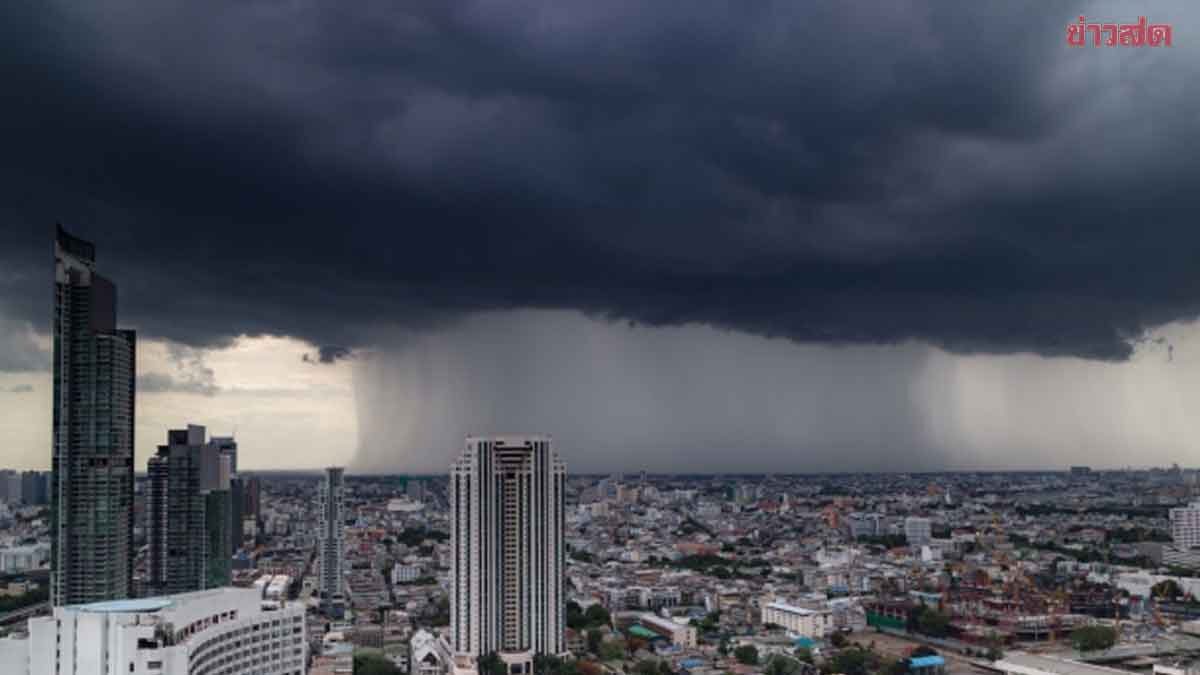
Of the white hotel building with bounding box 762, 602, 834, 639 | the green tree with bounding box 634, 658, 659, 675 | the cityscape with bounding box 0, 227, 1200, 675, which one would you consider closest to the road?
the cityscape with bounding box 0, 227, 1200, 675

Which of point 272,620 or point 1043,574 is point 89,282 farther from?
point 1043,574

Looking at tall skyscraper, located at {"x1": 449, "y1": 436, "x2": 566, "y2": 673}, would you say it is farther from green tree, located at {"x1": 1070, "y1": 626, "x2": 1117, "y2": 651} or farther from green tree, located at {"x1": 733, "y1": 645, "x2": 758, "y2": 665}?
green tree, located at {"x1": 1070, "y1": 626, "x2": 1117, "y2": 651}

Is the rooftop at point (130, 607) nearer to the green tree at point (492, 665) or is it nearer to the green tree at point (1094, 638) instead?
the green tree at point (492, 665)

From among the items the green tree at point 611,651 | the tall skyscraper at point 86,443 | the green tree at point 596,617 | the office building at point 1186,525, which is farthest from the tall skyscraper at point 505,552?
the office building at point 1186,525

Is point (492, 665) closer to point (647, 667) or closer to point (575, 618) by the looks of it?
point (647, 667)

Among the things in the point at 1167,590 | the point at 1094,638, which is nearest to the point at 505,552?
the point at 1094,638
